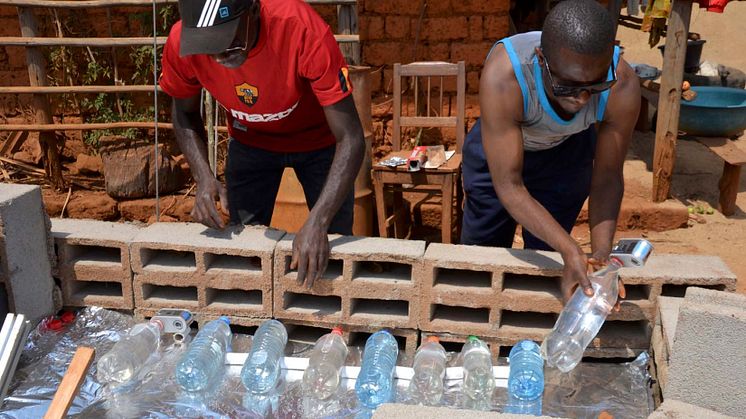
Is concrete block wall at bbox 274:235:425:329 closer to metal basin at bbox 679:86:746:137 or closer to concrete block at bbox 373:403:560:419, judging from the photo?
concrete block at bbox 373:403:560:419

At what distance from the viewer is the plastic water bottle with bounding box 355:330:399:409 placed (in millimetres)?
2217

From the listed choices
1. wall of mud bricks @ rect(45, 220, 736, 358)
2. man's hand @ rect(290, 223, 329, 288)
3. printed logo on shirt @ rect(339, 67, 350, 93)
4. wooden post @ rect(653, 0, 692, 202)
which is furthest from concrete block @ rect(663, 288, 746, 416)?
wooden post @ rect(653, 0, 692, 202)

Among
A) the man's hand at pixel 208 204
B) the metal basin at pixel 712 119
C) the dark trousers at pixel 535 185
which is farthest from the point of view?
the metal basin at pixel 712 119

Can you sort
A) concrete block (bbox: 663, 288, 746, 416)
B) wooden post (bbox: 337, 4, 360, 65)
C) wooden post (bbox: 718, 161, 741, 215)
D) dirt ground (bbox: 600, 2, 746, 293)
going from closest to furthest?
concrete block (bbox: 663, 288, 746, 416)
wooden post (bbox: 337, 4, 360, 65)
dirt ground (bbox: 600, 2, 746, 293)
wooden post (bbox: 718, 161, 741, 215)

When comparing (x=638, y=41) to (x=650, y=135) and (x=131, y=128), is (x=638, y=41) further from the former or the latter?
(x=131, y=128)

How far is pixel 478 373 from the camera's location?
7.51ft

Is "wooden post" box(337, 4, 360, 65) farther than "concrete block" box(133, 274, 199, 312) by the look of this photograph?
Yes

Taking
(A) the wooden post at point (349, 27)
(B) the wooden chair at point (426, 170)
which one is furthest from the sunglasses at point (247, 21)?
(A) the wooden post at point (349, 27)

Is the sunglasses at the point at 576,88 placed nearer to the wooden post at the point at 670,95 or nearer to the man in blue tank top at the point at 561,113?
the man in blue tank top at the point at 561,113

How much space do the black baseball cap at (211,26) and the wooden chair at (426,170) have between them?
2997 millimetres

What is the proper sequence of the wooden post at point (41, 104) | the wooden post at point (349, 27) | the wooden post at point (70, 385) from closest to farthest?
1. the wooden post at point (70, 385)
2. the wooden post at point (349, 27)
3. the wooden post at point (41, 104)

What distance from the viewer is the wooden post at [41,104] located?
20.0ft

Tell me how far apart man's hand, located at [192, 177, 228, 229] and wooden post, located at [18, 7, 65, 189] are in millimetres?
4211

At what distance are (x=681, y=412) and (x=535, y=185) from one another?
4.30 feet
